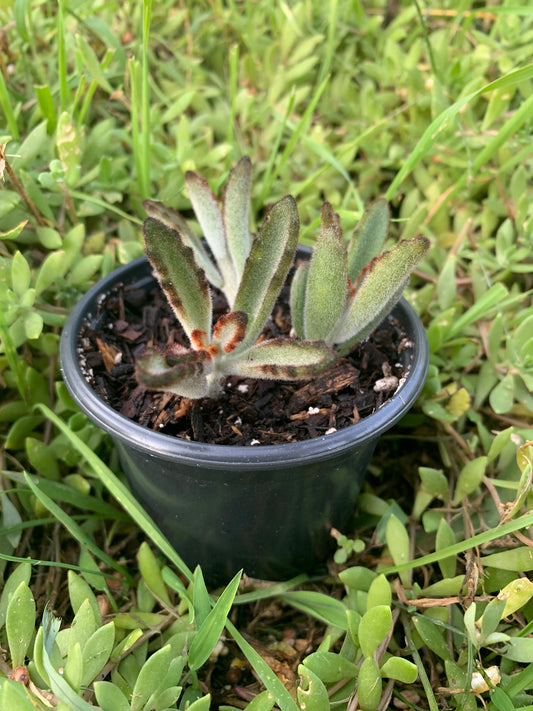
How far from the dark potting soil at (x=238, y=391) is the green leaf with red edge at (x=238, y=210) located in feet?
0.59

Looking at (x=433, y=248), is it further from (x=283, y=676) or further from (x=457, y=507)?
(x=283, y=676)

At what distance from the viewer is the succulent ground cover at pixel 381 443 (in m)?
1.07

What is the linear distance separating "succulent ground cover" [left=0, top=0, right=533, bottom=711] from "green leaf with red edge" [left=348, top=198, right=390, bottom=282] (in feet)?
0.47

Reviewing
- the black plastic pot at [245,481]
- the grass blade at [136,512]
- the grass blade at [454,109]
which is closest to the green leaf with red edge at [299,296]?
the black plastic pot at [245,481]

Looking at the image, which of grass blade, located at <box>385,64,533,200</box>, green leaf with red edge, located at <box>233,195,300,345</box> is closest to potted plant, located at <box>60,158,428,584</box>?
green leaf with red edge, located at <box>233,195,300,345</box>

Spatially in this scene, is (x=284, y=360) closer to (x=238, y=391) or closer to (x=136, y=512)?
(x=238, y=391)

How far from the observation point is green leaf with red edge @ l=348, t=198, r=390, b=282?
127cm

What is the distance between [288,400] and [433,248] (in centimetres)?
73

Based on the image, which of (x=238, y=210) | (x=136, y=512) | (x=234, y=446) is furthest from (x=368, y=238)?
(x=136, y=512)

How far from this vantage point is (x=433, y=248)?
1.71 meters

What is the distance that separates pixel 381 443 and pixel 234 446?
66cm

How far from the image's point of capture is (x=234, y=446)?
1024mm

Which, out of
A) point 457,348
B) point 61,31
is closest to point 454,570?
point 457,348

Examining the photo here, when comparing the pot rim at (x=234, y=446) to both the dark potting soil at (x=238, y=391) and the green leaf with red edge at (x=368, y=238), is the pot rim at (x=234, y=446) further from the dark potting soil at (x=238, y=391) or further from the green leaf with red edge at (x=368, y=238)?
the green leaf with red edge at (x=368, y=238)
